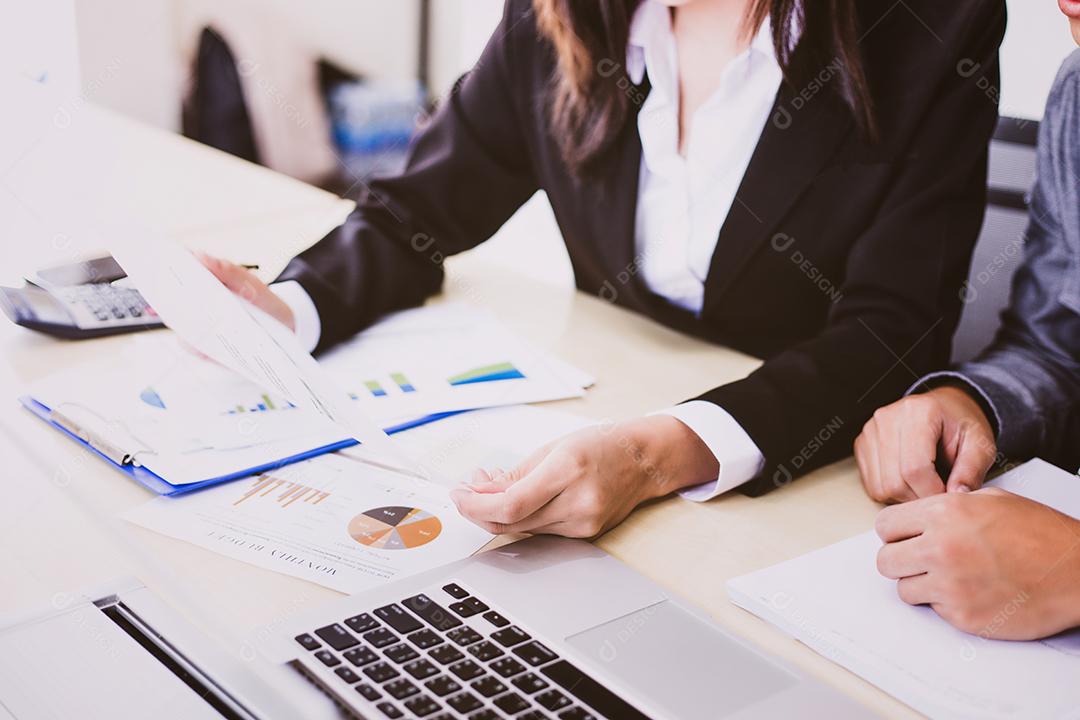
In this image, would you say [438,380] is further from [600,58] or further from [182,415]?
[600,58]

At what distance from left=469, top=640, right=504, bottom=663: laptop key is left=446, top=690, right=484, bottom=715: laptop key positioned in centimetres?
4

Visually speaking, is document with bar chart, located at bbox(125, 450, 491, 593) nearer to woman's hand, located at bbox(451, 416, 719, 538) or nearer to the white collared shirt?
woman's hand, located at bbox(451, 416, 719, 538)

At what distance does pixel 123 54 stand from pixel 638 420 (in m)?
3.02

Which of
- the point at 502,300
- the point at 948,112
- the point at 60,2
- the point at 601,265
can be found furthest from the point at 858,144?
the point at 60,2

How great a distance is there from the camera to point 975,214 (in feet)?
3.54

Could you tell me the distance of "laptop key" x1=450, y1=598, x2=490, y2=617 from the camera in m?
0.66

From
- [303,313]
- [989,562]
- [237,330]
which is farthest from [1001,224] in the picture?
[237,330]

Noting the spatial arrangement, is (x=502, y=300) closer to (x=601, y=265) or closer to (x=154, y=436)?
(x=601, y=265)

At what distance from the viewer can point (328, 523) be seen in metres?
0.78

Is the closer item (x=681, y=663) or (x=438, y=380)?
(x=681, y=663)

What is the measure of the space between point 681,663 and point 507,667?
12 cm

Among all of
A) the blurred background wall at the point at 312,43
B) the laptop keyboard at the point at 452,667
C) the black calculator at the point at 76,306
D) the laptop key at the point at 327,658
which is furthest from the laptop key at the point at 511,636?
the blurred background wall at the point at 312,43

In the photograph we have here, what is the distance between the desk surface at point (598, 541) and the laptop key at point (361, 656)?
0.21 ft

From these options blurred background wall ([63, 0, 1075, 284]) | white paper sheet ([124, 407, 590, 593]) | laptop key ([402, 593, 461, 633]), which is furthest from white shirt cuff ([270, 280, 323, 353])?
blurred background wall ([63, 0, 1075, 284])
